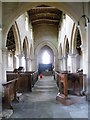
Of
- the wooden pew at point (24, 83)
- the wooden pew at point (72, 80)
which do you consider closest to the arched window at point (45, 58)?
the wooden pew at point (24, 83)

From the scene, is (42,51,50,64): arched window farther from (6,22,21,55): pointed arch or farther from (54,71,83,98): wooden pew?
(54,71,83,98): wooden pew

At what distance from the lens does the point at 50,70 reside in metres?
31.7

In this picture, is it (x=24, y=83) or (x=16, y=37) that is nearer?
(x=24, y=83)

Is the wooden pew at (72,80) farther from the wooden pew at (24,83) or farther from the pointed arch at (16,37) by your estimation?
the pointed arch at (16,37)

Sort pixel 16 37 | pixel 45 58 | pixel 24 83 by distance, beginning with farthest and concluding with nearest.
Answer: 1. pixel 45 58
2. pixel 16 37
3. pixel 24 83

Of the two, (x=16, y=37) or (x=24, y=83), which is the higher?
(x=16, y=37)

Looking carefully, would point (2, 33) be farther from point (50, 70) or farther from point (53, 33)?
point (50, 70)

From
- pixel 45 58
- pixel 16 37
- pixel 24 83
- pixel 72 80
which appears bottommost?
pixel 24 83

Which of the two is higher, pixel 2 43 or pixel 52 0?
pixel 52 0

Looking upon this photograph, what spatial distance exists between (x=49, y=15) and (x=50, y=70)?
36.3 feet

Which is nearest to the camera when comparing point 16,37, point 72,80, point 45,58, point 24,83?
point 72,80

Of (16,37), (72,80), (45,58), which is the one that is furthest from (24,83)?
(45,58)

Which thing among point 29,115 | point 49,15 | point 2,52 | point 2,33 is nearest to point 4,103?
point 29,115

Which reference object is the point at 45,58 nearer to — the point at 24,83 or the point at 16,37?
the point at 16,37
